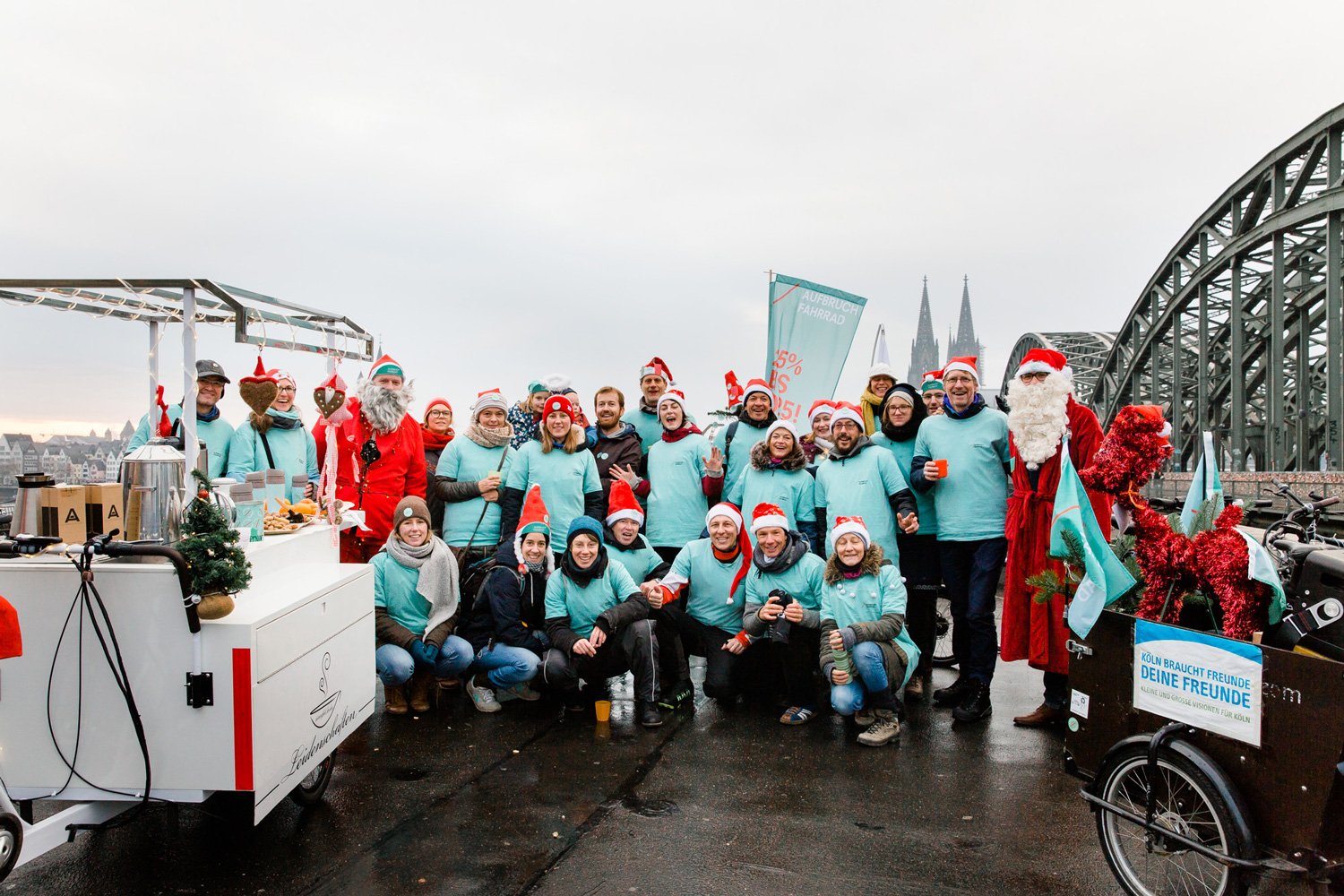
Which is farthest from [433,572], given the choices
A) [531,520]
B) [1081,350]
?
[1081,350]

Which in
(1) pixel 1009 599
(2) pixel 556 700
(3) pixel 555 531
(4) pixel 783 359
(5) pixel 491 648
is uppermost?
(4) pixel 783 359

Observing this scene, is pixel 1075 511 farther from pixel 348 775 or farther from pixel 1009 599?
pixel 348 775

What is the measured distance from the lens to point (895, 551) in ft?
18.2

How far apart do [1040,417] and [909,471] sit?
1107 mm

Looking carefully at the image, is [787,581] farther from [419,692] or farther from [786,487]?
[419,692]

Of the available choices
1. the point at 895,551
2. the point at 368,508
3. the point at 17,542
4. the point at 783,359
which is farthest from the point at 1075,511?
the point at 783,359

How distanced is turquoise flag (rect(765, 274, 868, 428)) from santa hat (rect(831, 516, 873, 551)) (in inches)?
153

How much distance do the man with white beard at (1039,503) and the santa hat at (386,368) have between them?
421 cm

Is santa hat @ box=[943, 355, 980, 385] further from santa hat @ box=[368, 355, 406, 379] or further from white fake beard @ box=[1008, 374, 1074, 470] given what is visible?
santa hat @ box=[368, 355, 406, 379]

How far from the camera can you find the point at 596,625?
5.02 meters

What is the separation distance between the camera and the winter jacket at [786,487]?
570 centimetres

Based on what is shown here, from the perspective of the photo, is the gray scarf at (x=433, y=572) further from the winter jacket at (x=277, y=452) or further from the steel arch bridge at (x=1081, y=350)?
the steel arch bridge at (x=1081, y=350)

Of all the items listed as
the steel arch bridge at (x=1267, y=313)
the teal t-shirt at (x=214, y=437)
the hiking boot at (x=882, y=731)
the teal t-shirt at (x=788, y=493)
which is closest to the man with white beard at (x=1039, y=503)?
the hiking boot at (x=882, y=731)

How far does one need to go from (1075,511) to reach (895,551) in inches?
87.7
